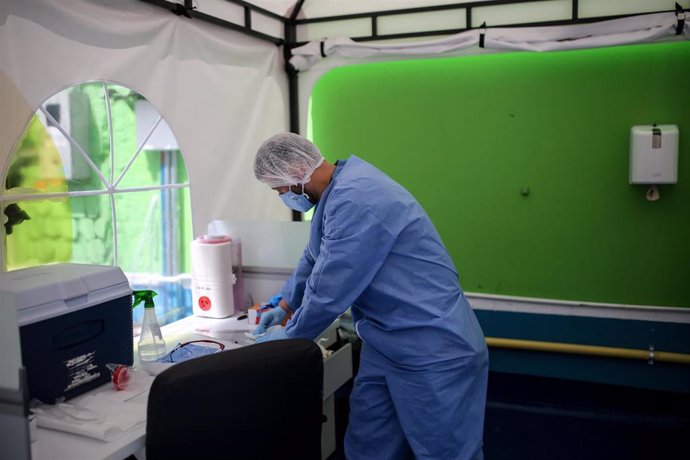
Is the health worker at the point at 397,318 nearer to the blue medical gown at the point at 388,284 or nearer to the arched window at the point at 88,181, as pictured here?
the blue medical gown at the point at 388,284

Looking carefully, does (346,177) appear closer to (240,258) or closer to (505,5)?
(240,258)

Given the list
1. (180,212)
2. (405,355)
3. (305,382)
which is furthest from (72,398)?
(180,212)

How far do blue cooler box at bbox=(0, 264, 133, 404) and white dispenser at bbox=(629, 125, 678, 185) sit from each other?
2547 millimetres

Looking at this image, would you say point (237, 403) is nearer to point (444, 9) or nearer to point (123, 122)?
point (123, 122)

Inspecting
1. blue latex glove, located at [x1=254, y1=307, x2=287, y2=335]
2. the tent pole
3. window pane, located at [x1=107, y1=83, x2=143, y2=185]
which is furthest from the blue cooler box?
the tent pole

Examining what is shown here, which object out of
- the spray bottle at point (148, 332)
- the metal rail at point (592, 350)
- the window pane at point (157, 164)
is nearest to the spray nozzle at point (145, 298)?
the spray bottle at point (148, 332)

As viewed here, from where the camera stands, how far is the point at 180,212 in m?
3.52

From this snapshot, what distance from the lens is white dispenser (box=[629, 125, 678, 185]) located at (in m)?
2.98

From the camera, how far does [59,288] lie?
1.60 metres

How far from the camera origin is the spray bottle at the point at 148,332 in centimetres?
202

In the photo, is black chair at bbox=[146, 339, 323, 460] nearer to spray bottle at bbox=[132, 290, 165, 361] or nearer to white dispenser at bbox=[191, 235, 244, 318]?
spray bottle at bbox=[132, 290, 165, 361]

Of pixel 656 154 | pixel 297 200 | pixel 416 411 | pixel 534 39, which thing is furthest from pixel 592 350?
pixel 297 200

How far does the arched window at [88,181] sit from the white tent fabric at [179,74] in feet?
0.41

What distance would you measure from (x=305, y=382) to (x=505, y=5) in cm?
263
